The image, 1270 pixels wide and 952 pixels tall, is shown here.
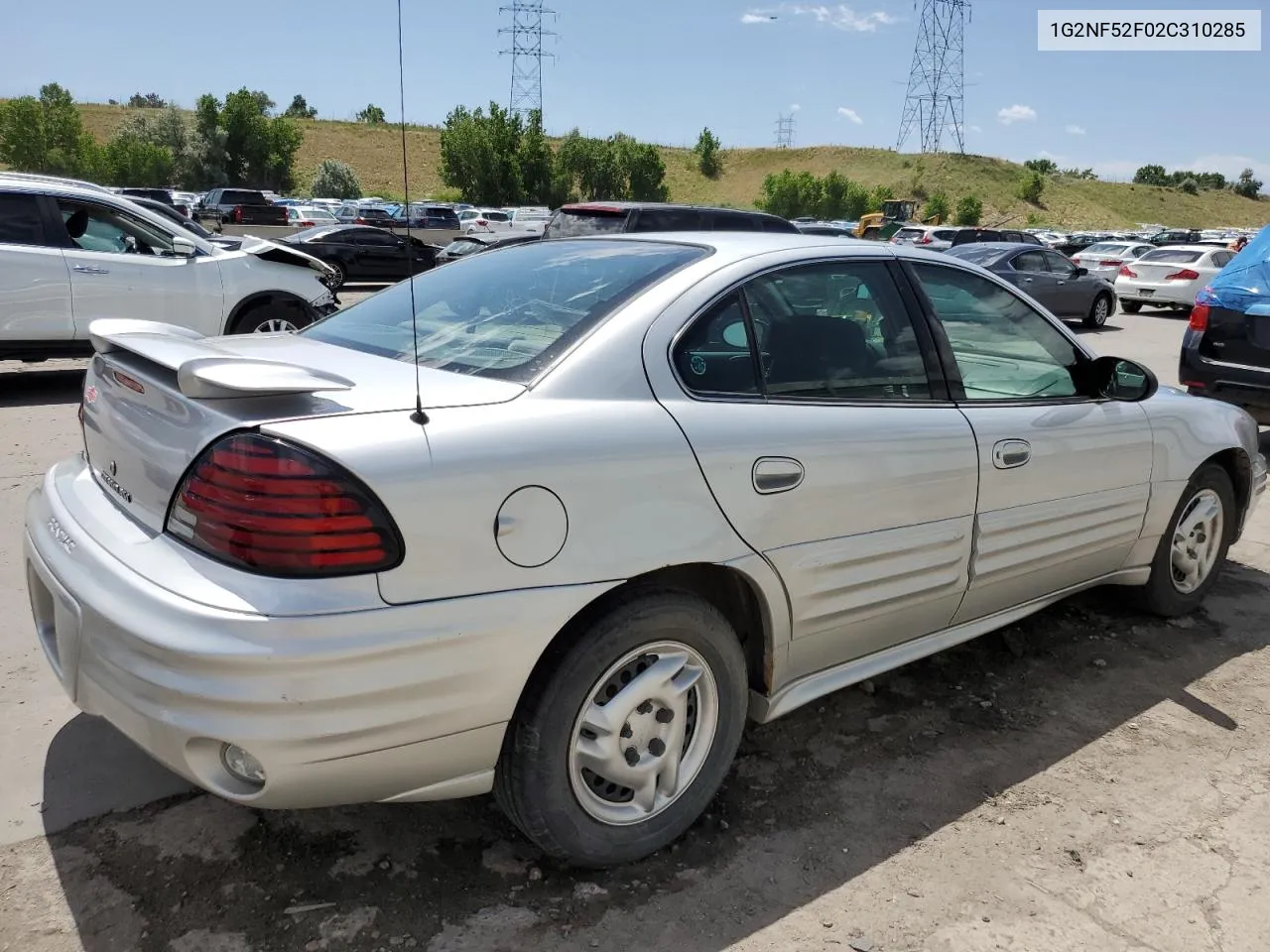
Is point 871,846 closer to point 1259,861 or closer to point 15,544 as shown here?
point 1259,861

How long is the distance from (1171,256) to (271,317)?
19.0 metres

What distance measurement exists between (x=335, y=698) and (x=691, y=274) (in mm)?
1463

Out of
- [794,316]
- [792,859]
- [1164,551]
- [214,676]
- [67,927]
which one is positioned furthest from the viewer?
[1164,551]

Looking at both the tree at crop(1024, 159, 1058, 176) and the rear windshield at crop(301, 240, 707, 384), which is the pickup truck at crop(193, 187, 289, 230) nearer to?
the rear windshield at crop(301, 240, 707, 384)

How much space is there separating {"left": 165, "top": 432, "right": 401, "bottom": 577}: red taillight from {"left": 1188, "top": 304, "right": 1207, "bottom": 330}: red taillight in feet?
24.4

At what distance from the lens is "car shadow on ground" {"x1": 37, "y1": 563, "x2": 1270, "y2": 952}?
2.26 m

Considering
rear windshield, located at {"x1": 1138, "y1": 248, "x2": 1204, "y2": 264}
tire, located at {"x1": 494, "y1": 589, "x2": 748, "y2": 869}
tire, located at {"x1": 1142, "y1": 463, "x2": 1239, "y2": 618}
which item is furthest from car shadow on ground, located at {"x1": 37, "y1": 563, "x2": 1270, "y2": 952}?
rear windshield, located at {"x1": 1138, "y1": 248, "x2": 1204, "y2": 264}

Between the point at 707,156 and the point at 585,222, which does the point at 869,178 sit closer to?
the point at 707,156

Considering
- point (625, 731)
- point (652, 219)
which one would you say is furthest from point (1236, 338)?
point (625, 731)

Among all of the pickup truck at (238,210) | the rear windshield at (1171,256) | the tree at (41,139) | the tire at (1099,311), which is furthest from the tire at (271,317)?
the tree at (41,139)

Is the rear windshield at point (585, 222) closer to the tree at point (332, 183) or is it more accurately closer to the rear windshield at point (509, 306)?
the rear windshield at point (509, 306)

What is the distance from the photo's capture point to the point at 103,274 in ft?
26.6

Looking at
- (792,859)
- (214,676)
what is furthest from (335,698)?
(792,859)

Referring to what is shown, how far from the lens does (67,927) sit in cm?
220
